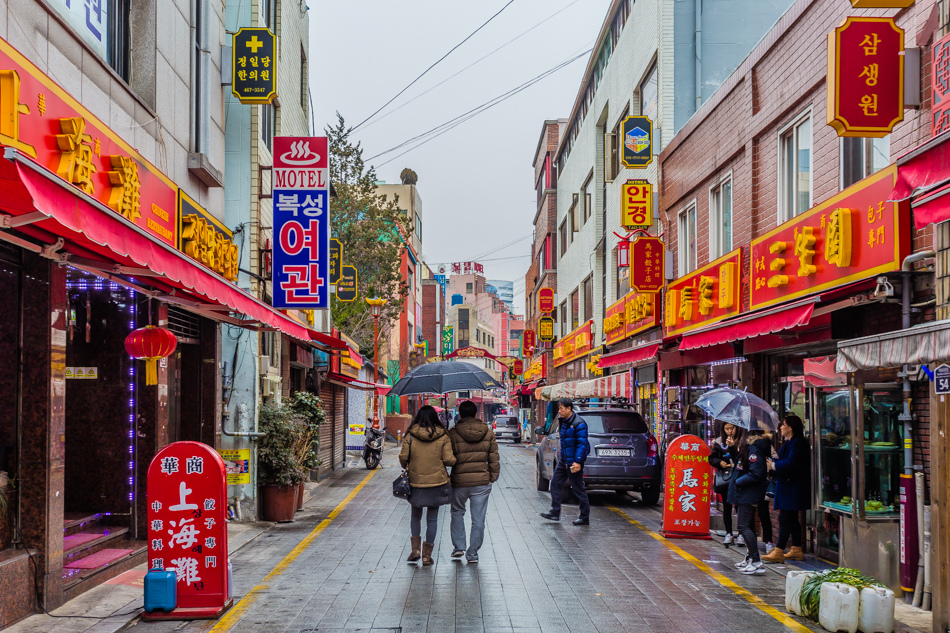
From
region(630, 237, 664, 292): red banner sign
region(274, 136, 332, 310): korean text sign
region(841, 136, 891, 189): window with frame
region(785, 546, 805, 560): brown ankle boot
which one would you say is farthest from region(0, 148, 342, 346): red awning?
region(630, 237, 664, 292): red banner sign

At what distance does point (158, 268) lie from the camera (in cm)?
678

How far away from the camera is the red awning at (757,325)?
9555 millimetres

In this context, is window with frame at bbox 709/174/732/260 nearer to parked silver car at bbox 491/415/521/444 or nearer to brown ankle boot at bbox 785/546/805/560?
brown ankle boot at bbox 785/546/805/560

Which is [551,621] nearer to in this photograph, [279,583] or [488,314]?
[279,583]

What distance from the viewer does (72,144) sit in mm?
7426

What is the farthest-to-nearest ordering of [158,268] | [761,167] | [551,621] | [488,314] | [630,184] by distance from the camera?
[488,314]
[630,184]
[761,167]
[551,621]
[158,268]

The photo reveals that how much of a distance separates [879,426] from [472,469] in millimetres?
4335

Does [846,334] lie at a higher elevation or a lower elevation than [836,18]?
lower

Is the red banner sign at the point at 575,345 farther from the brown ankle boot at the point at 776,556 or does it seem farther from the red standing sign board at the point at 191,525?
the red standing sign board at the point at 191,525

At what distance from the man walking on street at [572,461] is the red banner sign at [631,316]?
695 centimetres

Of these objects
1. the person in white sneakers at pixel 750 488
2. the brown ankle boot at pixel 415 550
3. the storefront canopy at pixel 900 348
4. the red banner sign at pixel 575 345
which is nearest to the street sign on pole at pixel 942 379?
the storefront canopy at pixel 900 348

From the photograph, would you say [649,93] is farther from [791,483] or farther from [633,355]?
[791,483]

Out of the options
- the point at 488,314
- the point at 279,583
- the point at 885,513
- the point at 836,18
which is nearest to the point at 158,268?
the point at 279,583

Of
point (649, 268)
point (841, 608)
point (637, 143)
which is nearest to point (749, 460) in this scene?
point (841, 608)
